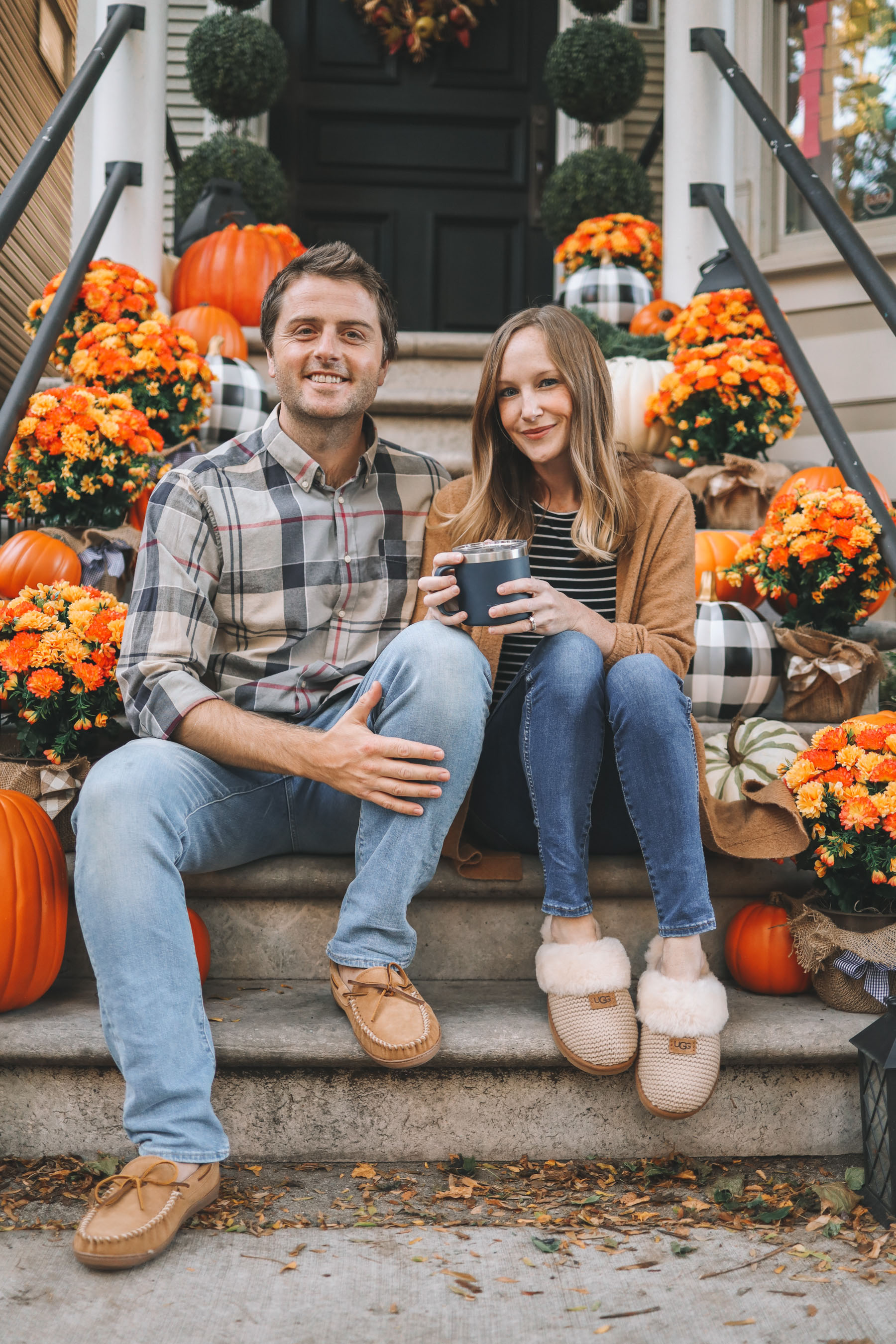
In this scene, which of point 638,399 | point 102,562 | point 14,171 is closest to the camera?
point 102,562

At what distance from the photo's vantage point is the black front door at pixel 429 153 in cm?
455

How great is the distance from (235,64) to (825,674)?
3259 millimetres

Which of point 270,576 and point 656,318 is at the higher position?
point 656,318

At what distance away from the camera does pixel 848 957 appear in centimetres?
154

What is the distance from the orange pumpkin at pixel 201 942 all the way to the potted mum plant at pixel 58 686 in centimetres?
29

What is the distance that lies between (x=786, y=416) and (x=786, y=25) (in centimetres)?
A: 235

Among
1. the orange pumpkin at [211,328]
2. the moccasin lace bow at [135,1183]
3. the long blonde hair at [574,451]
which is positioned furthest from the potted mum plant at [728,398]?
the moccasin lace bow at [135,1183]

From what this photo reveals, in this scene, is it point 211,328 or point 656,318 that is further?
point 656,318

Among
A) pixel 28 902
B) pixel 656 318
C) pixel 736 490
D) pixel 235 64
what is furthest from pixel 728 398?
pixel 235 64

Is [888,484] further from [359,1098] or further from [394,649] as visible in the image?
[359,1098]

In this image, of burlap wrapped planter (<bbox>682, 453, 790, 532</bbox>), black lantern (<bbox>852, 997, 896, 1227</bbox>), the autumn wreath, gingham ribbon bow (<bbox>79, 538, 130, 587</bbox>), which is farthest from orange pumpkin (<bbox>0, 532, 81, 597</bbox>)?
the autumn wreath

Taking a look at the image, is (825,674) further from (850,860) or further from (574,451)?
(574,451)

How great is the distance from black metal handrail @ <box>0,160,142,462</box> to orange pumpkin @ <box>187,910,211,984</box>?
0.90 metres

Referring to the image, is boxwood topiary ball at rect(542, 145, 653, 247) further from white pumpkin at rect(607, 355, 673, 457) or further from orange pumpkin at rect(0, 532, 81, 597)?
orange pumpkin at rect(0, 532, 81, 597)
